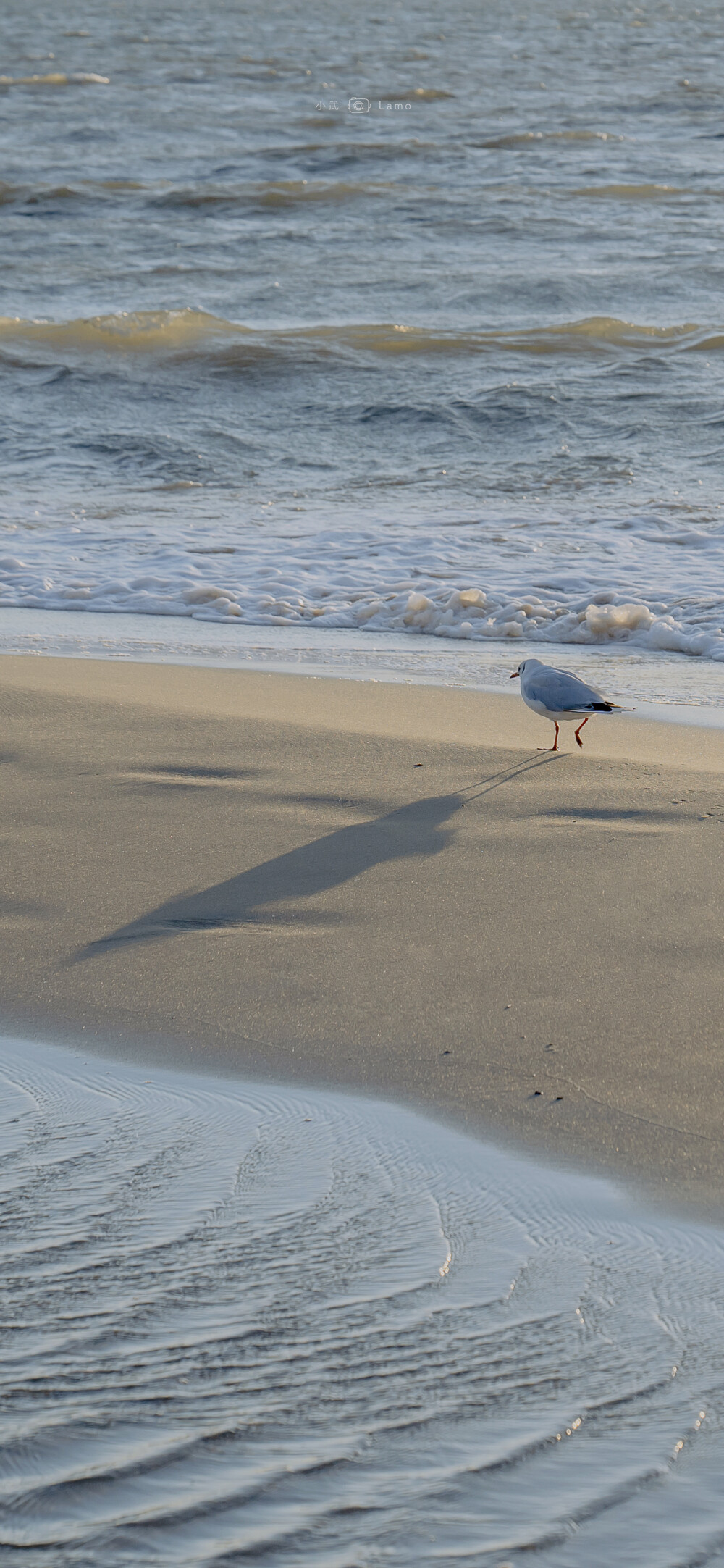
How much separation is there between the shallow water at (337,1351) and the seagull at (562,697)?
1.91 m

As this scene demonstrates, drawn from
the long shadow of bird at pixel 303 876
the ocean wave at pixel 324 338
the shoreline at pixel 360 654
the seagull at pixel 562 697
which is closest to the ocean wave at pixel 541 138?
the ocean wave at pixel 324 338

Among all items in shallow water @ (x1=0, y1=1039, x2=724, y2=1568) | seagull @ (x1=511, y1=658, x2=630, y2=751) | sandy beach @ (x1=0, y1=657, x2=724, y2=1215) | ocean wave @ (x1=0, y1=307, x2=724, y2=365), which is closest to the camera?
shallow water @ (x1=0, y1=1039, x2=724, y2=1568)

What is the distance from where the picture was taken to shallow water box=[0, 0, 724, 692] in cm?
666

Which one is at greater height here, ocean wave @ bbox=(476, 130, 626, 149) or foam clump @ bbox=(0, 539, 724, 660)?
ocean wave @ bbox=(476, 130, 626, 149)

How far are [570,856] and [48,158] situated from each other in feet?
70.3

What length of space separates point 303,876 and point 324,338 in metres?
10.2

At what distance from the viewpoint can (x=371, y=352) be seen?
12.0 m

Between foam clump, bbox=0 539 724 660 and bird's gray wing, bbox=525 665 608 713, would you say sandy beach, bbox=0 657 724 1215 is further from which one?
foam clump, bbox=0 539 724 660

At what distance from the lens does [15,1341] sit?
1.76m

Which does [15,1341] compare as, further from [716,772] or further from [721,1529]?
[716,772]

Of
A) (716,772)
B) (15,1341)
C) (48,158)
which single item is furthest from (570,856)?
(48,158)

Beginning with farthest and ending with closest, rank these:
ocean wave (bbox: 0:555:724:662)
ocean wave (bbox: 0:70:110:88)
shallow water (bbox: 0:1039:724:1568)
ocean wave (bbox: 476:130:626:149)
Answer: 1. ocean wave (bbox: 0:70:110:88)
2. ocean wave (bbox: 476:130:626:149)
3. ocean wave (bbox: 0:555:724:662)
4. shallow water (bbox: 0:1039:724:1568)

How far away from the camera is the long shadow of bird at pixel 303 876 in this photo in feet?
10.1

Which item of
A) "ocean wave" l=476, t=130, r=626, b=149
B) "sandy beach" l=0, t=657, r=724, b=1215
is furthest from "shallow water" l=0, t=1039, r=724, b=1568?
"ocean wave" l=476, t=130, r=626, b=149
